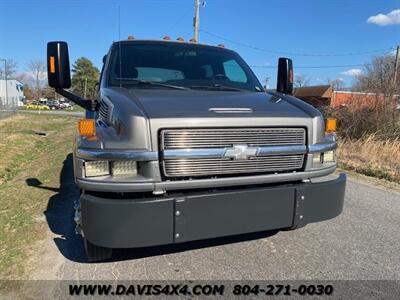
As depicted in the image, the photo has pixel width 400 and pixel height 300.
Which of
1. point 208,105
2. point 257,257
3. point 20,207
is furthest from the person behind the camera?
point 20,207

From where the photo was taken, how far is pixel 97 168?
127 inches

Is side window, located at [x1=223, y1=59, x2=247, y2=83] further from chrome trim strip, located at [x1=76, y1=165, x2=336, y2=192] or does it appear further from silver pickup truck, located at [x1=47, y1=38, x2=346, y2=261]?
chrome trim strip, located at [x1=76, y1=165, x2=336, y2=192]

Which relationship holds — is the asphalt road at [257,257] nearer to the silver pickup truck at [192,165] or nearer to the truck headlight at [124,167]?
the silver pickup truck at [192,165]

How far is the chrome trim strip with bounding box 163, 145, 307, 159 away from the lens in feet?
10.4

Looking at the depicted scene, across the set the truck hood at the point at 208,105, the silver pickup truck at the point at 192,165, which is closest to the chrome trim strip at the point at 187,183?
the silver pickup truck at the point at 192,165

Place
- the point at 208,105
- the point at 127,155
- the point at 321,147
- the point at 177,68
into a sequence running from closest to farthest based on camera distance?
the point at 127,155 < the point at 208,105 < the point at 321,147 < the point at 177,68

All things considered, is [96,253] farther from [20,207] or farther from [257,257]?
[20,207]

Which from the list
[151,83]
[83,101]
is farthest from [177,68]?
[83,101]

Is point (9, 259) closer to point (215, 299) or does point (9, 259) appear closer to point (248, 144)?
point (215, 299)

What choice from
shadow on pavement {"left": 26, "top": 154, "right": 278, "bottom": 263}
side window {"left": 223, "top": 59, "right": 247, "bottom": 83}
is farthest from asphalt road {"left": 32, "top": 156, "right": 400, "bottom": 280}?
side window {"left": 223, "top": 59, "right": 247, "bottom": 83}

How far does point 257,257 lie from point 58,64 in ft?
9.11

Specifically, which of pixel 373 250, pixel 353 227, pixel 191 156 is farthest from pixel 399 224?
pixel 191 156

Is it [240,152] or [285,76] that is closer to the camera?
[240,152]

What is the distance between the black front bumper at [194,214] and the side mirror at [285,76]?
1793 millimetres
